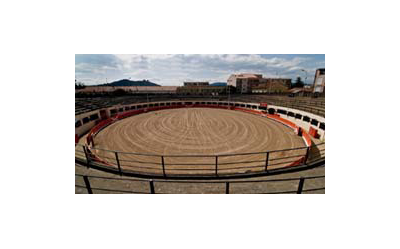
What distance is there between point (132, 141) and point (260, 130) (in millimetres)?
11718

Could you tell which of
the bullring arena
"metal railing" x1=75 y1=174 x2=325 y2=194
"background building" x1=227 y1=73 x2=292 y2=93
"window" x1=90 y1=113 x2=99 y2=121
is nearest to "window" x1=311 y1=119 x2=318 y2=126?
the bullring arena

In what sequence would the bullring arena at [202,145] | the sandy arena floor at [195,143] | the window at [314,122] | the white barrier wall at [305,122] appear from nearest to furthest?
the bullring arena at [202,145] < the sandy arena floor at [195,143] < the white barrier wall at [305,122] < the window at [314,122]

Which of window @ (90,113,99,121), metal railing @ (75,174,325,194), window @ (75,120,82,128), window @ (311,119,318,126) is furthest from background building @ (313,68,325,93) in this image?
window @ (75,120,82,128)

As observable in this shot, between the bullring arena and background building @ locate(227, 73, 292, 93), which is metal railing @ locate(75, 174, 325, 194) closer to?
the bullring arena

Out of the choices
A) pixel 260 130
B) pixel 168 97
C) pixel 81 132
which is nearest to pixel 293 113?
pixel 260 130

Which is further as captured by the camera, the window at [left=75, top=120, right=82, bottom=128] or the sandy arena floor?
the window at [left=75, top=120, right=82, bottom=128]

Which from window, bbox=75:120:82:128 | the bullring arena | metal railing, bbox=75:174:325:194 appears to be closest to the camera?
metal railing, bbox=75:174:325:194

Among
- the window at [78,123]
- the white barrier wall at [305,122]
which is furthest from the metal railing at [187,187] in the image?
the window at [78,123]

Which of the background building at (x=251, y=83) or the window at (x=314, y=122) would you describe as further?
the background building at (x=251, y=83)

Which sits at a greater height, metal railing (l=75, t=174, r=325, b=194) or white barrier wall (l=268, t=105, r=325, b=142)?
white barrier wall (l=268, t=105, r=325, b=142)

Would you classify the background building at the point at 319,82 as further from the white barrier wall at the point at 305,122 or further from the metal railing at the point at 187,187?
the metal railing at the point at 187,187

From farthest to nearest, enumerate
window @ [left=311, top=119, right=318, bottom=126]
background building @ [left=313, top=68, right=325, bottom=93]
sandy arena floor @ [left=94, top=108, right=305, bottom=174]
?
background building @ [left=313, top=68, right=325, bottom=93] → window @ [left=311, top=119, right=318, bottom=126] → sandy arena floor @ [left=94, top=108, right=305, bottom=174]

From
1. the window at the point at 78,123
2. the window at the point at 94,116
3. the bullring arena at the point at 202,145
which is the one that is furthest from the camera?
the window at the point at 94,116

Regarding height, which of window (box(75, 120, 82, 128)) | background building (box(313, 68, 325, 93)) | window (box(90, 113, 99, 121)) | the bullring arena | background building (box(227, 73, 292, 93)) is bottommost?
the bullring arena
